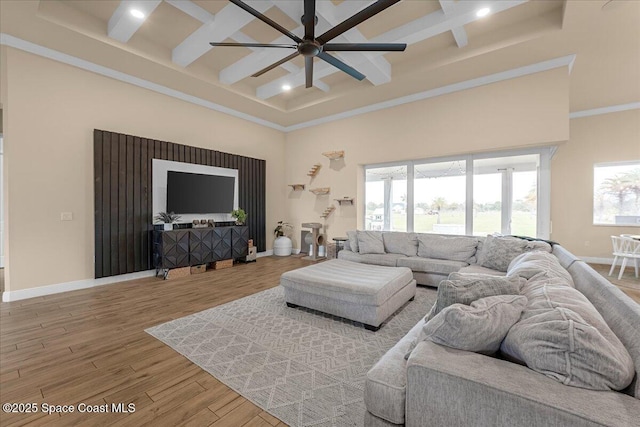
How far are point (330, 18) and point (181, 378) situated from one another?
13.6 ft

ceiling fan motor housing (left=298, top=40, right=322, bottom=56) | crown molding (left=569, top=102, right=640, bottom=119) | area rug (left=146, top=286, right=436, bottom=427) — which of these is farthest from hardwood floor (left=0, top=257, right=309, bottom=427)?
crown molding (left=569, top=102, right=640, bottom=119)

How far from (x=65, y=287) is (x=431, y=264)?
5.61 meters

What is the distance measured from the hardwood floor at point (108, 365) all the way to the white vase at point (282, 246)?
320cm

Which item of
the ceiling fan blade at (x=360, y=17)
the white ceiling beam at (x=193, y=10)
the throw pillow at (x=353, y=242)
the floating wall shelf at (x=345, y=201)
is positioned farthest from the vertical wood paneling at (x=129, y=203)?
the floating wall shelf at (x=345, y=201)

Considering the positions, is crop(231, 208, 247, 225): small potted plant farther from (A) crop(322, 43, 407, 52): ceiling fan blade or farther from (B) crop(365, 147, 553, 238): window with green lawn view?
(A) crop(322, 43, 407, 52): ceiling fan blade

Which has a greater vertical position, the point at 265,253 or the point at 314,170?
the point at 314,170

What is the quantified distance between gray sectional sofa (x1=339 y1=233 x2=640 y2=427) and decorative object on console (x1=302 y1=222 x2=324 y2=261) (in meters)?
5.04

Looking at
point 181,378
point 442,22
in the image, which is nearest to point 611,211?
point 442,22

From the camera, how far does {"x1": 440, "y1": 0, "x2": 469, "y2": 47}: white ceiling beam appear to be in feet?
10.7

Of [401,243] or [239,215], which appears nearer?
[401,243]

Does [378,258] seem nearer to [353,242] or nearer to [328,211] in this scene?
[353,242]

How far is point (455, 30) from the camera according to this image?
147 inches

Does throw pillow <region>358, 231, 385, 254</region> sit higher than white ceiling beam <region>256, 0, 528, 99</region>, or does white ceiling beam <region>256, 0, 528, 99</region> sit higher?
white ceiling beam <region>256, 0, 528, 99</region>

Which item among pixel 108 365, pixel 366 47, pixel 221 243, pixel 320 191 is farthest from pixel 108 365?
pixel 320 191
